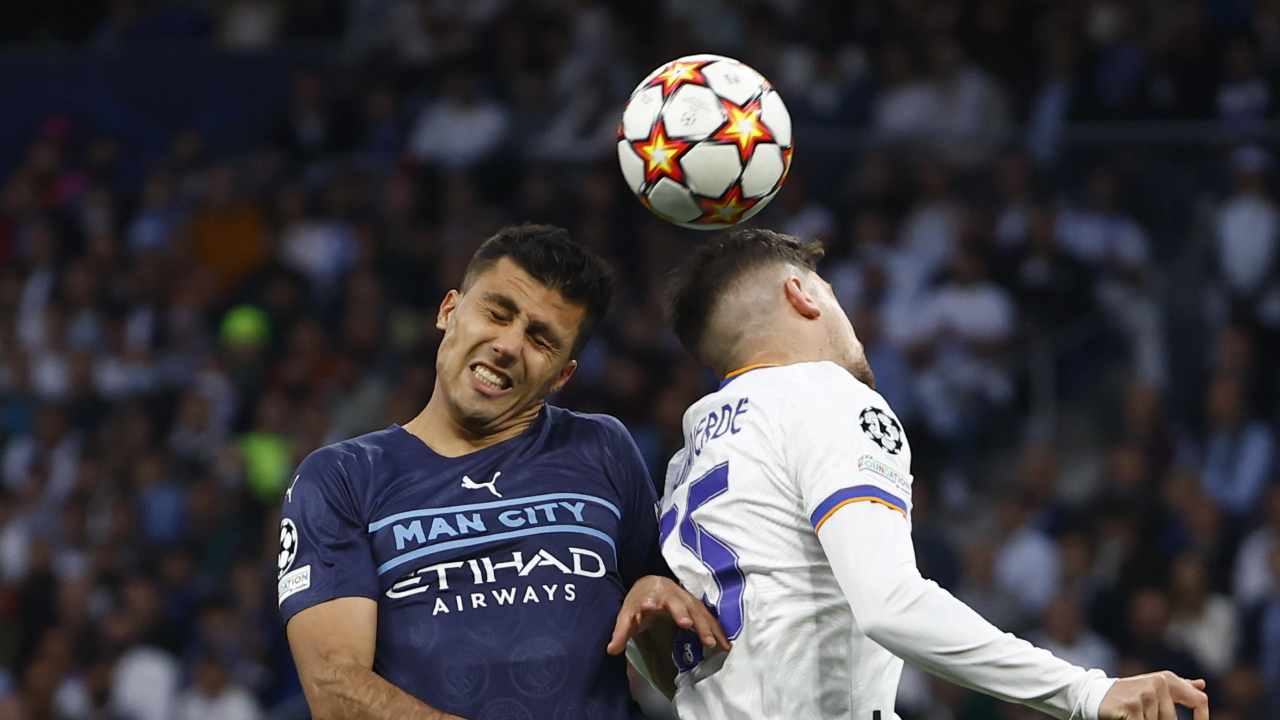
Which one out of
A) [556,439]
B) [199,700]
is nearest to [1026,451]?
[199,700]

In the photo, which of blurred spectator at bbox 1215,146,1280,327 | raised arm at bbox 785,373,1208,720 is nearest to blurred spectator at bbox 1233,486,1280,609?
blurred spectator at bbox 1215,146,1280,327

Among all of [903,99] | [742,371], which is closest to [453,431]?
[742,371]

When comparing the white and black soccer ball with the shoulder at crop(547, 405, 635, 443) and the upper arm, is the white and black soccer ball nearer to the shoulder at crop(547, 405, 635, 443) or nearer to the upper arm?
the upper arm

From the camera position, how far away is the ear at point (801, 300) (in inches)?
182

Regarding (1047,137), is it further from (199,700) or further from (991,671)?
(991,671)

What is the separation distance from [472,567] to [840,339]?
1.12 metres

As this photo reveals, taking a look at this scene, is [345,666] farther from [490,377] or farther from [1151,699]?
[1151,699]

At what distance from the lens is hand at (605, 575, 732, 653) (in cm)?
430

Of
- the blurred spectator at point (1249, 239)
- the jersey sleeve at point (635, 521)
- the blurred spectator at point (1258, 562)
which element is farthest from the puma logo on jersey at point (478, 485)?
the blurred spectator at point (1249, 239)

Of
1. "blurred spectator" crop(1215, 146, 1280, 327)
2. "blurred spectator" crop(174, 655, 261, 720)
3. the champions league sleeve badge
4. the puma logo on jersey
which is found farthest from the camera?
"blurred spectator" crop(174, 655, 261, 720)

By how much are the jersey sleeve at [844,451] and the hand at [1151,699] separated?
24.4 inches

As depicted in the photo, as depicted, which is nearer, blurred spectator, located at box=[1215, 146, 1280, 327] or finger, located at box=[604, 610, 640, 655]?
finger, located at box=[604, 610, 640, 655]

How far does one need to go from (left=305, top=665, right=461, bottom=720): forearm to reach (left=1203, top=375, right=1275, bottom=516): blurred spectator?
7.26 meters

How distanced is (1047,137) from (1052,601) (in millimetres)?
3118
